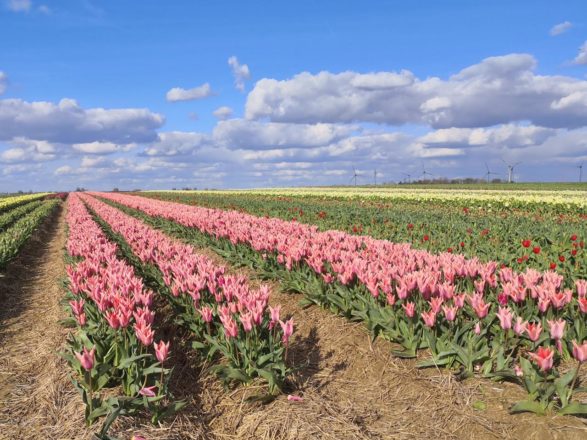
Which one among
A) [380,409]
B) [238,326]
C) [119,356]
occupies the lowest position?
[380,409]

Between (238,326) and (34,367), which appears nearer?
(238,326)

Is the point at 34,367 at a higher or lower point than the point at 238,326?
lower

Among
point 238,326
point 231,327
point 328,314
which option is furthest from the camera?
point 328,314

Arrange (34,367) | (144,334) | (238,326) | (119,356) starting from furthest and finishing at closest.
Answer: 1. (34,367)
2. (238,326)
3. (119,356)
4. (144,334)

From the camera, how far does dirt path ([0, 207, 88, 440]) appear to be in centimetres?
378

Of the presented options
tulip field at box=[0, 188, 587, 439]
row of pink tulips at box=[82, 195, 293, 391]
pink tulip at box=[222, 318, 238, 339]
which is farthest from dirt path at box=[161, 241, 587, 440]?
pink tulip at box=[222, 318, 238, 339]

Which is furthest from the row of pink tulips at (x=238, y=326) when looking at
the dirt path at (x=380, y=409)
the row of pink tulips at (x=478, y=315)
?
the row of pink tulips at (x=478, y=315)

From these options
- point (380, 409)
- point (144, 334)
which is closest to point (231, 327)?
point (144, 334)

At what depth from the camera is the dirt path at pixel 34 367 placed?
3.78m

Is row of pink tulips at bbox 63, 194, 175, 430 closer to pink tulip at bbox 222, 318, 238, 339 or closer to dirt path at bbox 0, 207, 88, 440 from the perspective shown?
dirt path at bbox 0, 207, 88, 440

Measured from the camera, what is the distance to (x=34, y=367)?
5266mm

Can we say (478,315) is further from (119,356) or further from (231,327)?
(119,356)

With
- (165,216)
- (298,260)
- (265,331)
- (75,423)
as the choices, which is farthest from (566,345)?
(165,216)

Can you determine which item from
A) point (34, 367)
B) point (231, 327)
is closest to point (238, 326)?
point (231, 327)
